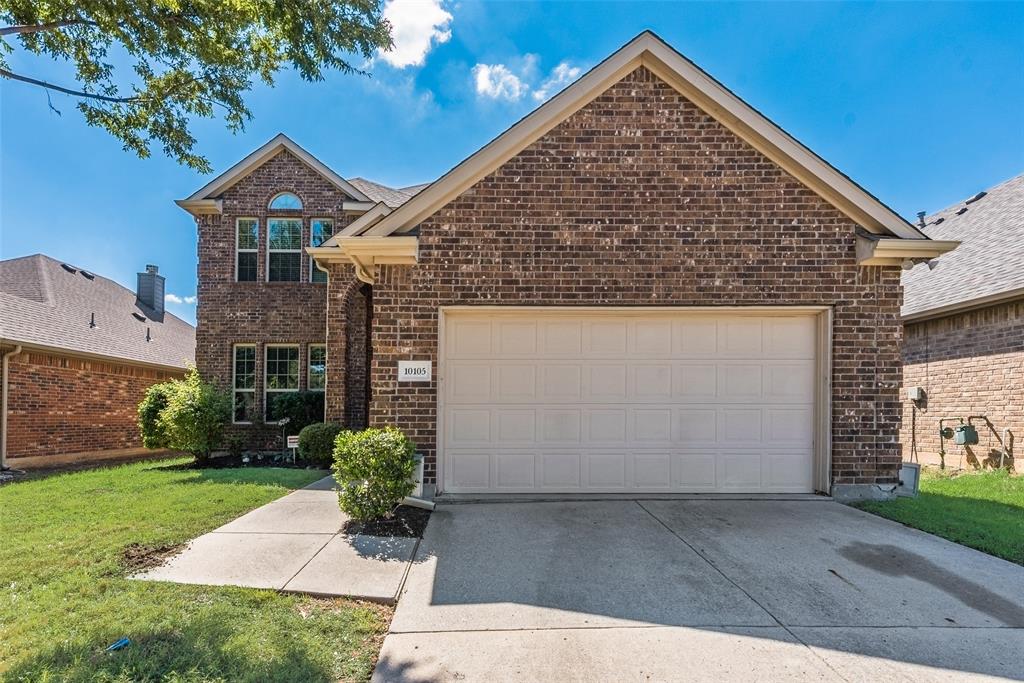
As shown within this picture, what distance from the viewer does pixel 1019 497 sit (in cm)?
702

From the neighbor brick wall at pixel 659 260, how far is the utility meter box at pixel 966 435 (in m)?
4.97

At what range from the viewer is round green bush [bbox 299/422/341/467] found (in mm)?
9977

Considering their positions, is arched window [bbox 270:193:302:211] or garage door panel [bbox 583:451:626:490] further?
arched window [bbox 270:193:302:211]

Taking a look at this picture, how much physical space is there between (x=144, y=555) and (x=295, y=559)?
145cm

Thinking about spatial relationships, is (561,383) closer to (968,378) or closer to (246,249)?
(968,378)

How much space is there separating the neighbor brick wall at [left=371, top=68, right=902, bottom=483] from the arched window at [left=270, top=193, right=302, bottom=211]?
299 inches

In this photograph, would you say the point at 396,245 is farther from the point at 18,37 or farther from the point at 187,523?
the point at 18,37

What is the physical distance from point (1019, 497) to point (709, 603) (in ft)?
22.4

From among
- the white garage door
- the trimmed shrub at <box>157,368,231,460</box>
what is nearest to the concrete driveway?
the white garage door

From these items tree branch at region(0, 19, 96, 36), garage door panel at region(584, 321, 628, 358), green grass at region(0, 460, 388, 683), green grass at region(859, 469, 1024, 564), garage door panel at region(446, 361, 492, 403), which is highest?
tree branch at region(0, 19, 96, 36)

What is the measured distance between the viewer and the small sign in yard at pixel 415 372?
6414mm

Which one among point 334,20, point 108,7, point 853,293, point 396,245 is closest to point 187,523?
point 396,245

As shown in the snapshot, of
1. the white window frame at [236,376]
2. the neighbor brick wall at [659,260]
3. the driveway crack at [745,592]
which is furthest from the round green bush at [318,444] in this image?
the driveway crack at [745,592]

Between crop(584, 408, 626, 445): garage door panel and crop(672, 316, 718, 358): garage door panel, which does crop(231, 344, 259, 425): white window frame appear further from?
crop(672, 316, 718, 358): garage door panel
